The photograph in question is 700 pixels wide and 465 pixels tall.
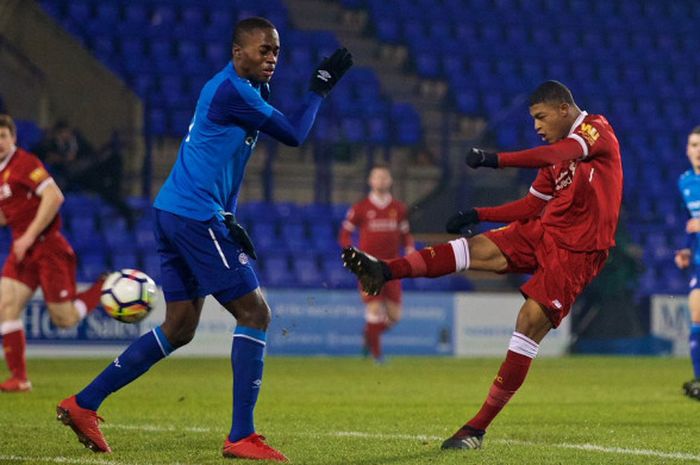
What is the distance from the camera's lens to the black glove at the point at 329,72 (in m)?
6.08

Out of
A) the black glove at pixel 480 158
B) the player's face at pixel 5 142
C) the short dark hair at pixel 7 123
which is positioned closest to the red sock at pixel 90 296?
the player's face at pixel 5 142

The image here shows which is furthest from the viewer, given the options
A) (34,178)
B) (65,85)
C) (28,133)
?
(65,85)

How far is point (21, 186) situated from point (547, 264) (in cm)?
498

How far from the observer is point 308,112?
5.98m

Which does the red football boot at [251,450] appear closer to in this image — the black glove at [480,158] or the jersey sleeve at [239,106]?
the jersey sleeve at [239,106]

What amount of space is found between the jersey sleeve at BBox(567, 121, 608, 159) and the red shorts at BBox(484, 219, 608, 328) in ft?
1.72

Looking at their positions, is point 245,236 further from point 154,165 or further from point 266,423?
point 154,165

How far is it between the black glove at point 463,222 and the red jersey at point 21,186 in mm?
4298

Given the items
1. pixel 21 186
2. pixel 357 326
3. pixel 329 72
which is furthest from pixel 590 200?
pixel 357 326

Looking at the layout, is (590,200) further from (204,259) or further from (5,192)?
(5,192)

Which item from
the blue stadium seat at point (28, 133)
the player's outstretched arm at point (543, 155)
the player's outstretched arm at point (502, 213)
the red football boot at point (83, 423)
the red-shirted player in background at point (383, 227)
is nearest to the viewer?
the player's outstretched arm at point (543, 155)

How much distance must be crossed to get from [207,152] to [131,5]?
14822 mm

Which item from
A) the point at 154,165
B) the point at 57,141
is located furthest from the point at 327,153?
the point at 57,141

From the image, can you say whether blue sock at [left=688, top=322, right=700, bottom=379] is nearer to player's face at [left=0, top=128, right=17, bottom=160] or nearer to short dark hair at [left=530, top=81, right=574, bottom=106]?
short dark hair at [left=530, top=81, right=574, bottom=106]
